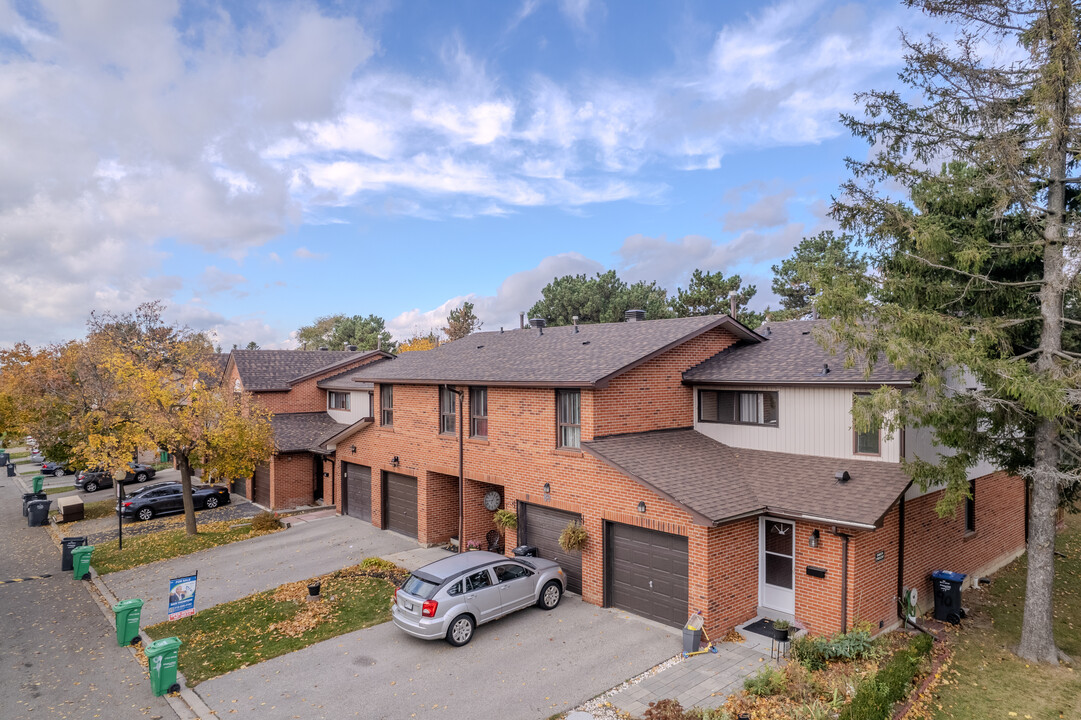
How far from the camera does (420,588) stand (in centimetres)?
1284

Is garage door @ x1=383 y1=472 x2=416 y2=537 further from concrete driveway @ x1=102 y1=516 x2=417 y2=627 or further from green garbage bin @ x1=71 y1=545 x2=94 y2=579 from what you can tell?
green garbage bin @ x1=71 y1=545 x2=94 y2=579

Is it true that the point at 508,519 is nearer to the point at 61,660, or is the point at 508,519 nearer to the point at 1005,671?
the point at 61,660

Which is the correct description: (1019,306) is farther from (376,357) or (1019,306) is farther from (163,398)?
(376,357)

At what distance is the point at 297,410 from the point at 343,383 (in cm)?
401

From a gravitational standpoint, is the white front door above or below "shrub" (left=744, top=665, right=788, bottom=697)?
above

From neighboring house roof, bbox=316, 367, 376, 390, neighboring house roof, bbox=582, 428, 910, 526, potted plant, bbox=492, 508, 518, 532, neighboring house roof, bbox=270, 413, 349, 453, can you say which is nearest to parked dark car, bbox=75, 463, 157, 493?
neighboring house roof, bbox=270, 413, 349, 453

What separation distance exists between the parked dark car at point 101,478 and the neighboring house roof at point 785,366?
36769mm

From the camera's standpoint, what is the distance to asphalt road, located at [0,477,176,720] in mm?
10703

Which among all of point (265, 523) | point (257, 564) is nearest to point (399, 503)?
point (257, 564)

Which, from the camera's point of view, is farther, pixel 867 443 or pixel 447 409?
pixel 447 409

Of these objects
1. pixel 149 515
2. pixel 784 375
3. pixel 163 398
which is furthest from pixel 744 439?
pixel 149 515

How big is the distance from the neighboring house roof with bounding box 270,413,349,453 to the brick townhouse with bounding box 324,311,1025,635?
947 centimetres

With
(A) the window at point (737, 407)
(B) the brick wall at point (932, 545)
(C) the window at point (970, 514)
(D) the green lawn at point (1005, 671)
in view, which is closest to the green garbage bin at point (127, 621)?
(A) the window at point (737, 407)

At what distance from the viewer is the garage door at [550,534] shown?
51.8ft
